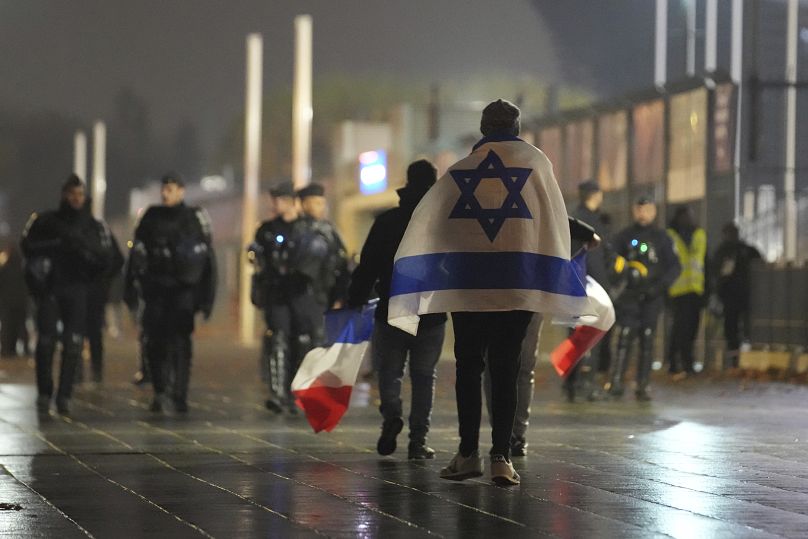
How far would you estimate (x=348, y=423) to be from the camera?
46.4 feet

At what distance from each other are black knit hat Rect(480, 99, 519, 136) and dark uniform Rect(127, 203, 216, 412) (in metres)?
5.72

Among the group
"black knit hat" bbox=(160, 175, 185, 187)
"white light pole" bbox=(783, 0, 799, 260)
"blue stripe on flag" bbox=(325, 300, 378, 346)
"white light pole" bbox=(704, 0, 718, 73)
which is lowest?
"blue stripe on flag" bbox=(325, 300, 378, 346)

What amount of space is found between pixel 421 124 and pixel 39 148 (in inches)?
3608

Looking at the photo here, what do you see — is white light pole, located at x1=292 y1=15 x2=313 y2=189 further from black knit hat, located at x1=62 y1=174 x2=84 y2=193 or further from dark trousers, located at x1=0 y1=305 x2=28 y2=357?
black knit hat, located at x1=62 y1=174 x2=84 y2=193

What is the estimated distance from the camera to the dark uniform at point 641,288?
1711 centimetres

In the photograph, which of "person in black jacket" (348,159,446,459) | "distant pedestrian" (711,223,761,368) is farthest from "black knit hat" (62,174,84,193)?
"distant pedestrian" (711,223,761,368)

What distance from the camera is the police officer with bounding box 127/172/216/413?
1519 cm

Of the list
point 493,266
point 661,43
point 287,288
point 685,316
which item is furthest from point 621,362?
point 661,43

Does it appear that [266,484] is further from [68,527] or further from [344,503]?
[68,527]

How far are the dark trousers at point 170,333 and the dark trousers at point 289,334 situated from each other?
671 millimetres

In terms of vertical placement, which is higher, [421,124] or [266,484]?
[421,124]

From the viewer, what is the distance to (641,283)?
56.1ft

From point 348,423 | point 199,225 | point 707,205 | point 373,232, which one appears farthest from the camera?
point 707,205

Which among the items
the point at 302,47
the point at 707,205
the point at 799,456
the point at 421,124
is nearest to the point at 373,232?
the point at 799,456
